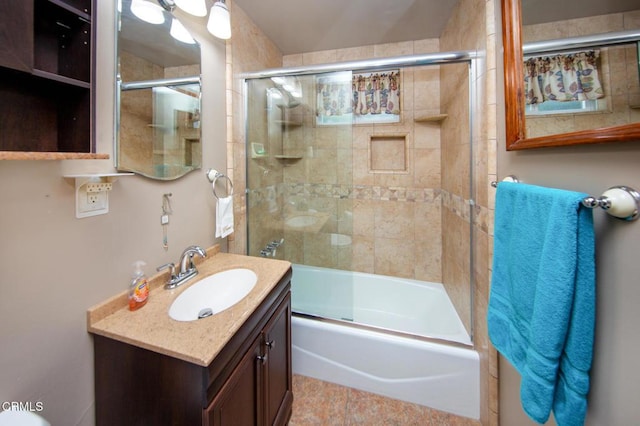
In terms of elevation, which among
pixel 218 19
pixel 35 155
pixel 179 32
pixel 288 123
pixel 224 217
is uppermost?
pixel 218 19

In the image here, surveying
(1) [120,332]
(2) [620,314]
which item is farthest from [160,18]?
(2) [620,314]

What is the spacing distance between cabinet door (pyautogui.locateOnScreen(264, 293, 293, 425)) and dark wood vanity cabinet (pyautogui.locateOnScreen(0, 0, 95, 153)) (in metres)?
0.97

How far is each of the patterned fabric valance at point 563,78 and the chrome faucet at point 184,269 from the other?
152cm

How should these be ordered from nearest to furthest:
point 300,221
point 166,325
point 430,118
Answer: point 166,325 < point 430,118 < point 300,221

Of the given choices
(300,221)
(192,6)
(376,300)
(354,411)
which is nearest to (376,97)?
(300,221)

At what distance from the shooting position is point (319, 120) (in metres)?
1.92

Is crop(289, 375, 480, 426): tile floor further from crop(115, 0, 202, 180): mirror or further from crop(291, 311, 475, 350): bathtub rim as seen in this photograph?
crop(115, 0, 202, 180): mirror

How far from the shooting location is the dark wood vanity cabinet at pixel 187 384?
2.20ft

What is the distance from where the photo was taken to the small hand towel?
138 centimetres

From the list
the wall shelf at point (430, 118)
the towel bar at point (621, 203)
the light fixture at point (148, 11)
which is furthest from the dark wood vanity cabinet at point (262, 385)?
the wall shelf at point (430, 118)

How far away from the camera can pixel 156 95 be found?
1.07 meters

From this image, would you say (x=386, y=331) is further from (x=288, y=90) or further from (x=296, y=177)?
(x=288, y=90)

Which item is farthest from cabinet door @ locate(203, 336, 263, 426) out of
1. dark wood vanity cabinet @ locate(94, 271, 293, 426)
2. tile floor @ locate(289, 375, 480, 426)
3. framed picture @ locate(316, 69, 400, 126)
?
framed picture @ locate(316, 69, 400, 126)

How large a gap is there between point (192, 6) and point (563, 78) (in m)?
1.56
